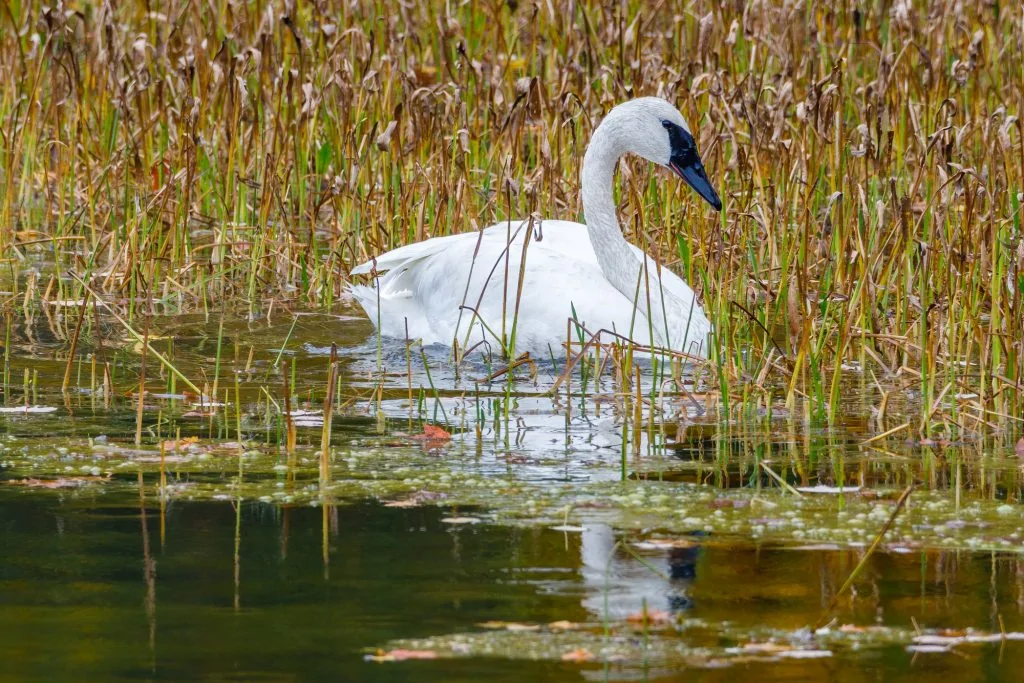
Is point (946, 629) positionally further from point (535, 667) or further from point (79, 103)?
point (79, 103)

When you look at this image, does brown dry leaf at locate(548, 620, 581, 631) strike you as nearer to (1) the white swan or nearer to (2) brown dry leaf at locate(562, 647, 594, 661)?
(2) brown dry leaf at locate(562, 647, 594, 661)

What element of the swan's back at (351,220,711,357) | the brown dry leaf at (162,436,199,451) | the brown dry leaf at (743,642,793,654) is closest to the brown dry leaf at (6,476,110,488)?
the brown dry leaf at (162,436,199,451)

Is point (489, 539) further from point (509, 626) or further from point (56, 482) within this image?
point (56, 482)

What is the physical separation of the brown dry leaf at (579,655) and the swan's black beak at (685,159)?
4336 millimetres

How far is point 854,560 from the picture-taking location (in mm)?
3918

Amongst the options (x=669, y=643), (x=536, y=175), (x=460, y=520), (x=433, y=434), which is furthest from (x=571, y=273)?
(x=669, y=643)

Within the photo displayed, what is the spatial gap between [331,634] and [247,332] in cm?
425

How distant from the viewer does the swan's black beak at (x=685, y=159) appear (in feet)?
24.3

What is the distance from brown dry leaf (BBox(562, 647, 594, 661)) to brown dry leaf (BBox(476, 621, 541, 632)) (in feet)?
0.48

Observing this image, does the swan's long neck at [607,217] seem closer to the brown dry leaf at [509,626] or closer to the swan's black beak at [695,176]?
the swan's black beak at [695,176]

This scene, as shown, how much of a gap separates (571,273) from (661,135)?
69cm

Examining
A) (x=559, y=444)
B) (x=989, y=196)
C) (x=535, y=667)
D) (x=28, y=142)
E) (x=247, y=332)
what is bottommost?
(x=535, y=667)

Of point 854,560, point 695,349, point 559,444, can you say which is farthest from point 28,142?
point 854,560

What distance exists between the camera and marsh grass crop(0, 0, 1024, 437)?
650 centimetres
